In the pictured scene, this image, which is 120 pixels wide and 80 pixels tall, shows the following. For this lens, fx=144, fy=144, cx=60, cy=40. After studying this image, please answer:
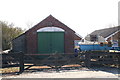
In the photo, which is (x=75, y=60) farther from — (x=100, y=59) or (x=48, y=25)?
(x=48, y=25)

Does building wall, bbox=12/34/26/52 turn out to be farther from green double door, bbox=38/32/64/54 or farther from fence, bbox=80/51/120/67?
fence, bbox=80/51/120/67

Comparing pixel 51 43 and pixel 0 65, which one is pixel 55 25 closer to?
pixel 51 43

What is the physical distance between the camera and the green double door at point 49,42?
57.4ft

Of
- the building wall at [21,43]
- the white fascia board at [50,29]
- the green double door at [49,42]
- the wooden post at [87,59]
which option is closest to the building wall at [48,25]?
the white fascia board at [50,29]

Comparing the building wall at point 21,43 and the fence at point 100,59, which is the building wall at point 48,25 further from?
the fence at point 100,59

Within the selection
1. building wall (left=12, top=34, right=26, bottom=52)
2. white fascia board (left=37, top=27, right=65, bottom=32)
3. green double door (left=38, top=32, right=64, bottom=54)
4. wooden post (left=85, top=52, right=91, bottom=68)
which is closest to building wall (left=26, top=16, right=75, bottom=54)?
white fascia board (left=37, top=27, right=65, bottom=32)

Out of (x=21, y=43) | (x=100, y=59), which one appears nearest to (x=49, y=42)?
(x=21, y=43)

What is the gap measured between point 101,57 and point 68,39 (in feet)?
21.2

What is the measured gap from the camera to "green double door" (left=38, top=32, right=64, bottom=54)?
17500mm

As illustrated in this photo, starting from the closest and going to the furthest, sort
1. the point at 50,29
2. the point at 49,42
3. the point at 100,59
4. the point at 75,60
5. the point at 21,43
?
1. the point at 75,60
2. the point at 100,59
3. the point at 49,42
4. the point at 50,29
5. the point at 21,43

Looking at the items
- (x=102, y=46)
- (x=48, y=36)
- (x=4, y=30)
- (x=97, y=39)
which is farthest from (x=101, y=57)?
(x=4, y=30)

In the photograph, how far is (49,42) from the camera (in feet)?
57.7

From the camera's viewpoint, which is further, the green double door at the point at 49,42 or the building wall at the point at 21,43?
the building wall at the point at 21,43

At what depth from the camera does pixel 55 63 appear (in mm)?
10844
